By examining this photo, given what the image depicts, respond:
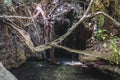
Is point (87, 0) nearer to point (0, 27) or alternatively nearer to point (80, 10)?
point (80, 10)

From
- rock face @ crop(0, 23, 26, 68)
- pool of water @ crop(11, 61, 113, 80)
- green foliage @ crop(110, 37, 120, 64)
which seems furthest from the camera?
rock face @ crop(0, 23, 26, 68)

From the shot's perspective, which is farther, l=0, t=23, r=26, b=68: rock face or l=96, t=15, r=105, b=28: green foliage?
l=96, t=15, r=105, b=28: green foliage

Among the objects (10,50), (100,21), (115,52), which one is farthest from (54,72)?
(100,21)

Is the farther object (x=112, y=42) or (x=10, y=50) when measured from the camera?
(x=10, y=50)

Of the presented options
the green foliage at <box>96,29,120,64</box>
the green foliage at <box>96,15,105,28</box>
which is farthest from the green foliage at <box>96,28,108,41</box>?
the green foliage at <box>96,15,105,28</box>

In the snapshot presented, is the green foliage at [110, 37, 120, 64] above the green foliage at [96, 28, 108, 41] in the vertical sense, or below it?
below

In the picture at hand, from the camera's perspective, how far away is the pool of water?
6523 millimetres

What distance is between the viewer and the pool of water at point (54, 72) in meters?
6.52

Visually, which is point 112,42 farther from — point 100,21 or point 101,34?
point 100,21

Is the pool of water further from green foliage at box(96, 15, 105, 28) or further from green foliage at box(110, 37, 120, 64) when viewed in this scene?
green foliage at box(96, 15, 105, 28)

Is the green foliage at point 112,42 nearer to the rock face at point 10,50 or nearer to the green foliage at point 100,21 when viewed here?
the green foliage at point 100,21

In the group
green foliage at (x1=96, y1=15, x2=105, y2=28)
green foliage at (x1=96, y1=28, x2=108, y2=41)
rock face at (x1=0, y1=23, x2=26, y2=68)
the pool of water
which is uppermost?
green foliage at (x1=96, y1=15, x2=105, y2=28)

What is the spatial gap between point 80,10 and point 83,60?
2356mm

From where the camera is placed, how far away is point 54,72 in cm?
693
